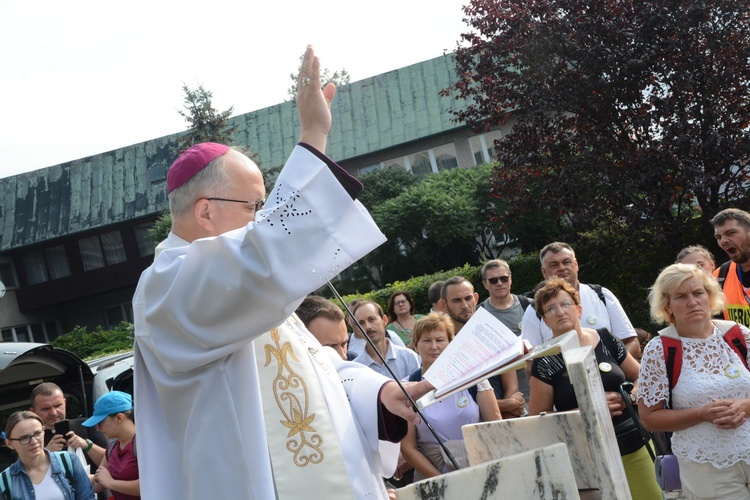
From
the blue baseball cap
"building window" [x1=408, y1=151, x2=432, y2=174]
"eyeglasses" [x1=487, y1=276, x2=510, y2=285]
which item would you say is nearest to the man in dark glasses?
"eyeglasses" [x1=487, y1=276, x2=510, y2=285]

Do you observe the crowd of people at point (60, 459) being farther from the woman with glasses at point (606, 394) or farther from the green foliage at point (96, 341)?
the green foliage at point (96, 341)

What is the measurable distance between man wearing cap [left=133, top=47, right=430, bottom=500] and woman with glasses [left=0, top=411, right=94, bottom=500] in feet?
15.1

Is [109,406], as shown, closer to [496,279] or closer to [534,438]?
[496,279]

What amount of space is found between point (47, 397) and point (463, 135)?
26493mm

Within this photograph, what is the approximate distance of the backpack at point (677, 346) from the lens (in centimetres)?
494

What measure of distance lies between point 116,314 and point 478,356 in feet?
131

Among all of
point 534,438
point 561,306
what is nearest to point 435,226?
point 561,306

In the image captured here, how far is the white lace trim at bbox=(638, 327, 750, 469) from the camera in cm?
474

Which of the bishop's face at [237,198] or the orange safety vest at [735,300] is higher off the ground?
the bishop's face at [237,198]

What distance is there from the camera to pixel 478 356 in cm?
274

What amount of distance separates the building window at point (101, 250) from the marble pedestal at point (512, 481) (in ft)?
127

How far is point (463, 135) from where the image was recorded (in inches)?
1310

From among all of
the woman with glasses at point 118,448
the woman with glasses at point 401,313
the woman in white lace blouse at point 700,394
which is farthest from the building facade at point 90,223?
the woman in white lace blouse at point 700,394

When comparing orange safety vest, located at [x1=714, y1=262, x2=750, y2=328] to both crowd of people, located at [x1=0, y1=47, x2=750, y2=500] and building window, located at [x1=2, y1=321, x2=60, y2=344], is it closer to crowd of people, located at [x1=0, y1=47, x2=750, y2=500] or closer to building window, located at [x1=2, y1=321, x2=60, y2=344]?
crowd of people, located at [x1=0, y1=47, x2=750, y2=500]
